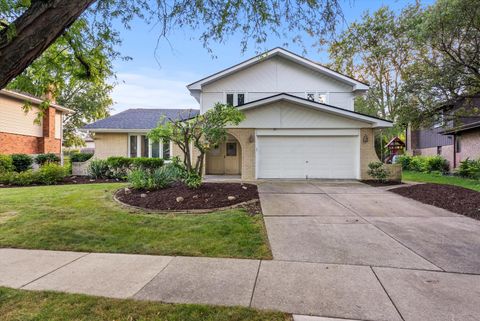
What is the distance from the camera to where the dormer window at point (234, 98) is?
15.5m

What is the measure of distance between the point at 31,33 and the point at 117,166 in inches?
460

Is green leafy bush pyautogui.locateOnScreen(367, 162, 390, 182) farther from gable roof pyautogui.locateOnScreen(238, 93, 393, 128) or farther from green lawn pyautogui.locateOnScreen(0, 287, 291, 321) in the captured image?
green lawn pyautogui.locateOnScreen(0, 287, 291, 321)

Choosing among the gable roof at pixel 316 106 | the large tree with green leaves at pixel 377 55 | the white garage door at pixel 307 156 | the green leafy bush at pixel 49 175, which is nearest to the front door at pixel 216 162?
the white garage door at pixel 307 156

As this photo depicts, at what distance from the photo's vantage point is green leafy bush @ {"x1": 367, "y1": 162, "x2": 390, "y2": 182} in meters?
12.6

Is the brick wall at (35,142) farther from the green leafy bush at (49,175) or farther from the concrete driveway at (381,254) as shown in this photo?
the concrete driveway at (381,254)

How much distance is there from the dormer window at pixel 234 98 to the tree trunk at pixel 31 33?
1243 centimetres

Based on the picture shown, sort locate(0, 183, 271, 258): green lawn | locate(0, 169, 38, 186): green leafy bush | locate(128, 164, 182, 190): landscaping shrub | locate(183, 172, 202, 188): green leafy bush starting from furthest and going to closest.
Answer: locate(0, 169, 38, 186): green leafy bush, locate(128, 164, 182, 190): landscaping shrub, locate(183, 172, 202, 188): green leafy bush, locate(0, 183, 271, 258): green lawn

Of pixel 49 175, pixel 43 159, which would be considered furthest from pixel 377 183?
pixel 43 159

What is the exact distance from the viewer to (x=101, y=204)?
7.74 metres

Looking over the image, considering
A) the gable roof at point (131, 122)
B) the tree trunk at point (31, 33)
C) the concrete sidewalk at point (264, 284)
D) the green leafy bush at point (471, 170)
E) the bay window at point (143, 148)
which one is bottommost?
the concrete sidewalk at point (264, 284)

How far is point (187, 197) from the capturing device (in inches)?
317

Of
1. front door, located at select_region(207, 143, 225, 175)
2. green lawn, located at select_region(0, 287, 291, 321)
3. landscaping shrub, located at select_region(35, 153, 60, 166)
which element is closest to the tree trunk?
green lawn, located at select_region(0, 287, 291, 321)

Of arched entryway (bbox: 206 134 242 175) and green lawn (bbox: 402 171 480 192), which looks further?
arched entryway (bbox: 206 134 242 175)

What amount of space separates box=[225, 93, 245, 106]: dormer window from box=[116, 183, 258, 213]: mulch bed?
23.8ft
